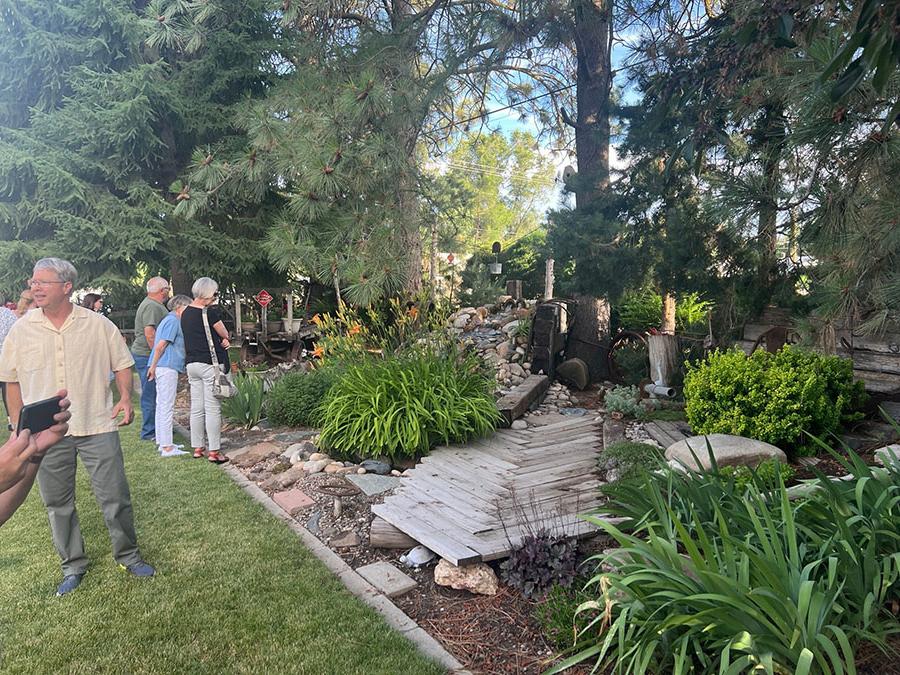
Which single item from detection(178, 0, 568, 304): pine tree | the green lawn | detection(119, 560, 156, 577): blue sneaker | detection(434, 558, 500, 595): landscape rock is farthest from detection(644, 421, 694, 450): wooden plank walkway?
detection(119, 560, 156, 577): blue sneaker

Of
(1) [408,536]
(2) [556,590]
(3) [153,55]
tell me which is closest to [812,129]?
(2) [556,590]

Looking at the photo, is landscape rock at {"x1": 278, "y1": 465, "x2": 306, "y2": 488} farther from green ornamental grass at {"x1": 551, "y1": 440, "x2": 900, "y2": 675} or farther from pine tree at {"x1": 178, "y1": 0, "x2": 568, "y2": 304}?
green ornamental grass at {"x1": 551, "y1": 440, "x2": 900, "y2": 675}

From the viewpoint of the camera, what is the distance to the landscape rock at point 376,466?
15.6ft

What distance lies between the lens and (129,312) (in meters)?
10.6

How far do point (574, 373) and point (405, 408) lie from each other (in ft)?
12.2

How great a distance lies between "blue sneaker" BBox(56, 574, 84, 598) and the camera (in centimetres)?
292

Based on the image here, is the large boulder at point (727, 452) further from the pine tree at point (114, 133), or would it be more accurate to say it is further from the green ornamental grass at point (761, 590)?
the pine tree at point (114, 133)

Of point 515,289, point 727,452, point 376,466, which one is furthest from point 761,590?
point 515,289

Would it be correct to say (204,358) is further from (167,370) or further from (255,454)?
(255,454)

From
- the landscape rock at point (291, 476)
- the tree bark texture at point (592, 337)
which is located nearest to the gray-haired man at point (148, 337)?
the landscape rock at point (291, 476)

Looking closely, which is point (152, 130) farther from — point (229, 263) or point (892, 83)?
point (892, 83)

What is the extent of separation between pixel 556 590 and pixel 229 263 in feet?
27.4

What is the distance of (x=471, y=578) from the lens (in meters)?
2.97

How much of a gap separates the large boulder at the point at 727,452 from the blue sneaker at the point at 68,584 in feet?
11.2
